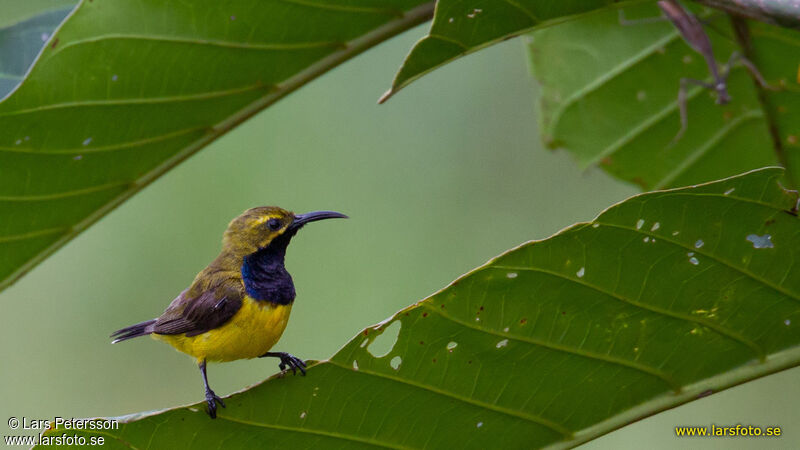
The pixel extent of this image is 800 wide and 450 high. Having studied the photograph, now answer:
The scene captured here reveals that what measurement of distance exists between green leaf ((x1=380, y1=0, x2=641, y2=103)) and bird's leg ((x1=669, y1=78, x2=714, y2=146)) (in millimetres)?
1492

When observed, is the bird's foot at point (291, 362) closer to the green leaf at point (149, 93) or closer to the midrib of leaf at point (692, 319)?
the green leaf at point (149, 93)

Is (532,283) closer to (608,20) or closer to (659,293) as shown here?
(659,293)

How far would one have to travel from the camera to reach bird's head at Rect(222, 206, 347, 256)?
3.48m

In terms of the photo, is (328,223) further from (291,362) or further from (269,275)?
(291,362)

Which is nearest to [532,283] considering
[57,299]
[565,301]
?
[565,301]

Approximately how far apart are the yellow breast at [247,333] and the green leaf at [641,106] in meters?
1.61

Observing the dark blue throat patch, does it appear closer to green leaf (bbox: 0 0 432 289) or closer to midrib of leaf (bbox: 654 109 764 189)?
green leaf (bbox: 0 0 432 289)

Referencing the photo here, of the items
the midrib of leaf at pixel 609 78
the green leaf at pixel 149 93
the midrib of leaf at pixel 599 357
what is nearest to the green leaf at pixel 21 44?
the green leaf at pixel 149 93

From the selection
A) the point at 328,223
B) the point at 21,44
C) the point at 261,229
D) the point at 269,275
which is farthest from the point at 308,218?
the point at 328,223

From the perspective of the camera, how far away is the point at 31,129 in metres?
2.65

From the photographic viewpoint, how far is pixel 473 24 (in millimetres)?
2195

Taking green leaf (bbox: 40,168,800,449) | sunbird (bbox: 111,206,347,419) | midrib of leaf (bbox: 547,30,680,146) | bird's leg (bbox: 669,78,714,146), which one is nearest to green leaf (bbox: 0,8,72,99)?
sunbird (bbox: 111,206,347,419)

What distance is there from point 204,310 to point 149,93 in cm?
84

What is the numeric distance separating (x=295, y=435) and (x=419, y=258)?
4.53m
